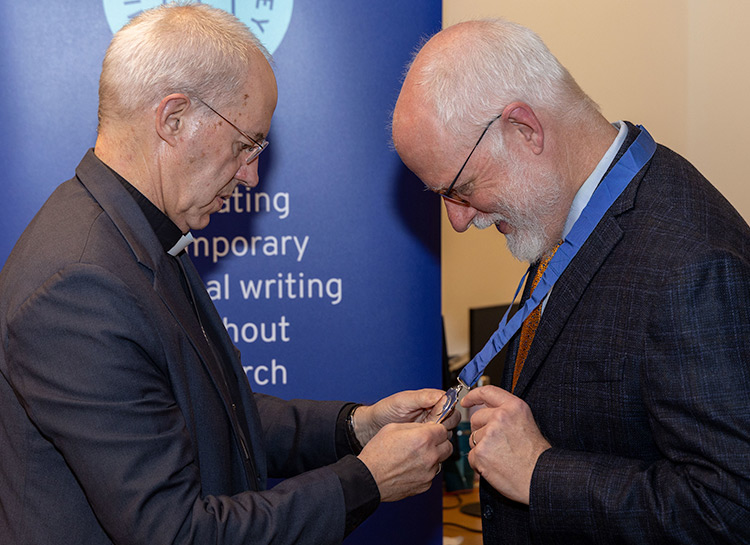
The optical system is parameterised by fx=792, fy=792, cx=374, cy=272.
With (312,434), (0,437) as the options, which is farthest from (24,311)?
(312,434)

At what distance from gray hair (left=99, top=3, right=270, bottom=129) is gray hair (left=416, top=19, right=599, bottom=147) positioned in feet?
1.47

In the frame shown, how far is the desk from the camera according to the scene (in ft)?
9.65

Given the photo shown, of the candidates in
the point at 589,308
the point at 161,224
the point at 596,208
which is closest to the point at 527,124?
the point at 596,208

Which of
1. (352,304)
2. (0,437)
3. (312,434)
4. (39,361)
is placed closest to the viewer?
(39,361)

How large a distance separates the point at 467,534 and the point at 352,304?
42.0 inches

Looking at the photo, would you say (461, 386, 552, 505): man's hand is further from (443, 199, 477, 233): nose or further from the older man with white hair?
(443, 199, 477, 233): nose

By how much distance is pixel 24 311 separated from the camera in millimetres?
1380

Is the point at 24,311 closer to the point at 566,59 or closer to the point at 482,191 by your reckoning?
the point at 482,191

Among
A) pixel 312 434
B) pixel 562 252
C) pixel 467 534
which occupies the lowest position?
pixel 467 534

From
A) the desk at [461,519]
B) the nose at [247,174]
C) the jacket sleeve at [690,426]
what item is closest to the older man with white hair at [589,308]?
the jacket sleeve at [690,426]

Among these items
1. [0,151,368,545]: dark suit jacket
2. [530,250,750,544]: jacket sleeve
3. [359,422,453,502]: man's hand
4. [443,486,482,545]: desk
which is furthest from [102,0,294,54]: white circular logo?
[443,486,482,545]: desk

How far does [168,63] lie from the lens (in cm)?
160

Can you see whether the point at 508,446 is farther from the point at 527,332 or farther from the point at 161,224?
the point at 161,224

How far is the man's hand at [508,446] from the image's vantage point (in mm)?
1580
